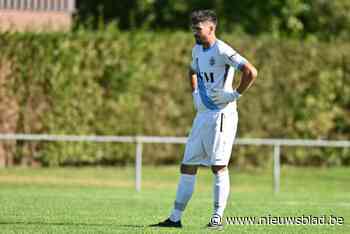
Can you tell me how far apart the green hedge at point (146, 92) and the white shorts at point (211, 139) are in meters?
12.4

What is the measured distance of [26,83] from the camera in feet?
83.3

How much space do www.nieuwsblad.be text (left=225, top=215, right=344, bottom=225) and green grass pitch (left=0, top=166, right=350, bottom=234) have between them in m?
0.25

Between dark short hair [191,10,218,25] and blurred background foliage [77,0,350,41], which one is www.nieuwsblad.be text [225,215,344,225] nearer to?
dark short hair [191,10,218,25]

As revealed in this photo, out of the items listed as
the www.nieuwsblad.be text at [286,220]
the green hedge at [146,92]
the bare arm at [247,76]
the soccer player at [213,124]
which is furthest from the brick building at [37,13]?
the bare arm at [247,76]

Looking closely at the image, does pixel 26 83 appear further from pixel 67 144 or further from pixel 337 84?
pixel 337 84

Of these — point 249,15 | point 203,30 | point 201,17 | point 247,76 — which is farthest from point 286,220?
point 249,15

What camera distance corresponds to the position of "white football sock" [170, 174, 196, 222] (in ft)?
42.5

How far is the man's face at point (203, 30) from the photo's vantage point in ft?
41.8

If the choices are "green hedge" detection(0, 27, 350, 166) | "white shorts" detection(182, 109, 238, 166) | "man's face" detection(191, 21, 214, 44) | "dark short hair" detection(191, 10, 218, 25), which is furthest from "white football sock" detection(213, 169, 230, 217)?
"green hedge" detection(0, 27, 350, 166)

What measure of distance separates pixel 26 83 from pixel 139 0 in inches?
406

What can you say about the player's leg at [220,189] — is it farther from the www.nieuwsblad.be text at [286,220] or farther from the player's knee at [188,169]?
the www.nieuwsblad.be text at [286,220]

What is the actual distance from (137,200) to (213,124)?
17.5 feet

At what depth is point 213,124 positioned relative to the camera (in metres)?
13.0

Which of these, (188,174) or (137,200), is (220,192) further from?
(137,200)
